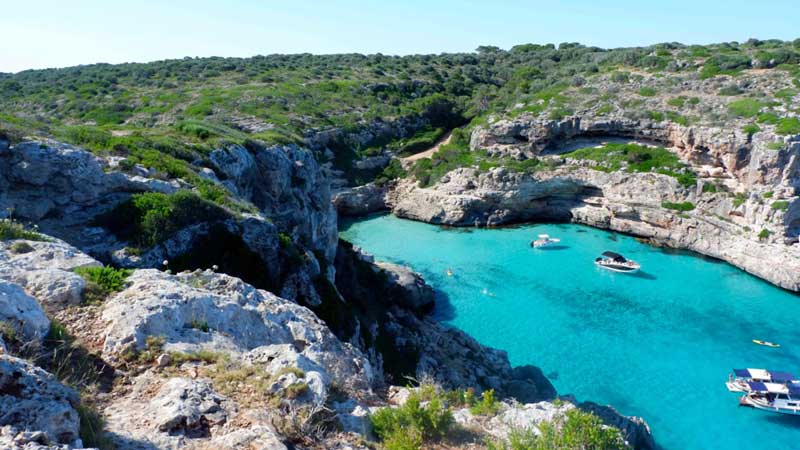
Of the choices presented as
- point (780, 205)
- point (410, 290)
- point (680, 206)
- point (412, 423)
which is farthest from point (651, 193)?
point (412, 423)

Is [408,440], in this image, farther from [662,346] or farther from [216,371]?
[662,346]

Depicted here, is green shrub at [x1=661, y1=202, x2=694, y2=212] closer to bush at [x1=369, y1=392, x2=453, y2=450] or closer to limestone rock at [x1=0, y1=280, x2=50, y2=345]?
bush at [x1=369, y1=392, x2=453, y2=450]

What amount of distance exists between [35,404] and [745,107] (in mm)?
43574

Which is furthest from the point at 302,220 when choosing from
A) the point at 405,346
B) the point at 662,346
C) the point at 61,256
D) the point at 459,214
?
the point at 459,214

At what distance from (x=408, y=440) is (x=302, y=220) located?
15.6 metres

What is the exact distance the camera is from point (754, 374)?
1805 centimetres

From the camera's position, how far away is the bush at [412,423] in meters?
5.30

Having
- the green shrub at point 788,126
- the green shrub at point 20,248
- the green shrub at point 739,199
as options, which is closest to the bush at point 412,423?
the green shrub at point 20,248

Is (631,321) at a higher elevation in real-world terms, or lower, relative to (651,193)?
lower

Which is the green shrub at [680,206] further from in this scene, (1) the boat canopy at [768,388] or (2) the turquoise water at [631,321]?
(1) the boat canopy at [768,388]

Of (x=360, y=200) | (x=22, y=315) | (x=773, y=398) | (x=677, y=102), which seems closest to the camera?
(x=22, y=315)

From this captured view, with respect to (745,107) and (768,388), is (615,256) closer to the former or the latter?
(768,388)

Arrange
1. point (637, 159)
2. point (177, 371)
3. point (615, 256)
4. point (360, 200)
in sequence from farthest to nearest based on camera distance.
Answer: point (360, 200) → point (637, 159) → point (615, 256) → point (177, 371)

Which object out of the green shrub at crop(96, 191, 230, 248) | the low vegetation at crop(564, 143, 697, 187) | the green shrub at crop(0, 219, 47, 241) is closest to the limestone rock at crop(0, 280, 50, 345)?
the green shrub at crop(0, 219, 47, 241)
